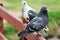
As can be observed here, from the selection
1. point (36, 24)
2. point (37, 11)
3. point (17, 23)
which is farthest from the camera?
point (37, 11)

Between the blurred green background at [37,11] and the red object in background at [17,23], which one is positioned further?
the blurred green background at [37,11]

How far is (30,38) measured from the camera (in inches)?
104

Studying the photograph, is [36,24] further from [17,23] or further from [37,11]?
[37,11]

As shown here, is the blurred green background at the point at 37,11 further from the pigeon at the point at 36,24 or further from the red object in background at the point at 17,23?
the pigeon at the point at 36,24

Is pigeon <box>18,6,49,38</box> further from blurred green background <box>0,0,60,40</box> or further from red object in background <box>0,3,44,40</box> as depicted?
blurred green background <box>0,0,60,40</box>

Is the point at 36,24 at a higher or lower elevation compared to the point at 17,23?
lower

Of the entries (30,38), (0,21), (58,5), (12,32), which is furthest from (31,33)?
(58,5)

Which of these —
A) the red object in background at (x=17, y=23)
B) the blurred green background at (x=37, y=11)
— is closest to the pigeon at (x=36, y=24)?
the red object in background at (x=17, y=23)

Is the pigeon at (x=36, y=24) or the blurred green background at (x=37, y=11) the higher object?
the blurred green background at (x=37, y=11)

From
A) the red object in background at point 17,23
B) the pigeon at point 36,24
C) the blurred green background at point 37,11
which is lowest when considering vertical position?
the pigeon at point 36,24

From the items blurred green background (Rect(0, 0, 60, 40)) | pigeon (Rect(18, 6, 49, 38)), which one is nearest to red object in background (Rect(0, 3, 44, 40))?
pigeon (Rect(18, 6, 49, 38))

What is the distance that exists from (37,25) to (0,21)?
1.14 metres

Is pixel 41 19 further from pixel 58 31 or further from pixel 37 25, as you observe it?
pixel 58 31

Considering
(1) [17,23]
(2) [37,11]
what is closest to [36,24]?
(1) [17,23]
